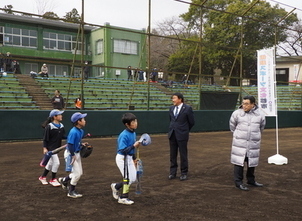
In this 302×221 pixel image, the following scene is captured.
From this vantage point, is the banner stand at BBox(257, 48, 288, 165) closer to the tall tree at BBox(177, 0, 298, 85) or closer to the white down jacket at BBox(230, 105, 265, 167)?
the white down jacket at BBox(230, 105, 265, 167)

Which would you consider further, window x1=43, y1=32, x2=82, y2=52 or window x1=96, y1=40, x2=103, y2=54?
window x1=43, y1=32, x2=82, y2=52

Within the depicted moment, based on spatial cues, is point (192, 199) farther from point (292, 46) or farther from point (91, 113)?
point (292, 46)

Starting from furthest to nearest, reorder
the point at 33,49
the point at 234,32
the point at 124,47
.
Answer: the point at 33,49, the point at 124,47, the point at 234,32

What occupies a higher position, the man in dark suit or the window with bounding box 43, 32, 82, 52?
the window with bounding box 43, 32, 82, 52

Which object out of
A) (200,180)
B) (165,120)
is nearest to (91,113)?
(165,120)

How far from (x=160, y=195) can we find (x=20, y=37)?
103ft

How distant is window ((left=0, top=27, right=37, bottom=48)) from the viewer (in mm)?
31406

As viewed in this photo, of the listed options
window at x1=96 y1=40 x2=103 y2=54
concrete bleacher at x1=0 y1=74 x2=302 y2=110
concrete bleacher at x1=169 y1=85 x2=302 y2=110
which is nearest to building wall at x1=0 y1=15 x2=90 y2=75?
window at x1=96 y1=40 x2=103 y2=54

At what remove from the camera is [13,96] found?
688 inches

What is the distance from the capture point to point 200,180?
6.49 meters

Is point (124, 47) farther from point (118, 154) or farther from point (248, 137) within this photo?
point (118, 154)

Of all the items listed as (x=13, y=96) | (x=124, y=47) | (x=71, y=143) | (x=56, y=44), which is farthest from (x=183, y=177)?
(x=56, y=44)

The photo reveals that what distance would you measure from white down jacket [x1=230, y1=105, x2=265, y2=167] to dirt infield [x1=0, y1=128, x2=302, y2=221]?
59cm

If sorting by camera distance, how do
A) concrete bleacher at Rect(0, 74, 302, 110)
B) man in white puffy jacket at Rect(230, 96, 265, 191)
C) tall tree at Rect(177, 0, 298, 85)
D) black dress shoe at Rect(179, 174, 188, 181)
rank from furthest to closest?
tall tree at Rect(177, 0, 298, 85) < concrete bleacher at Rect(0, 74, 302, 110) < black dress shoe at Rect(179, 174, 188, 181) < man in white puffy jacket at Rect(230, 96, 265, 191)
